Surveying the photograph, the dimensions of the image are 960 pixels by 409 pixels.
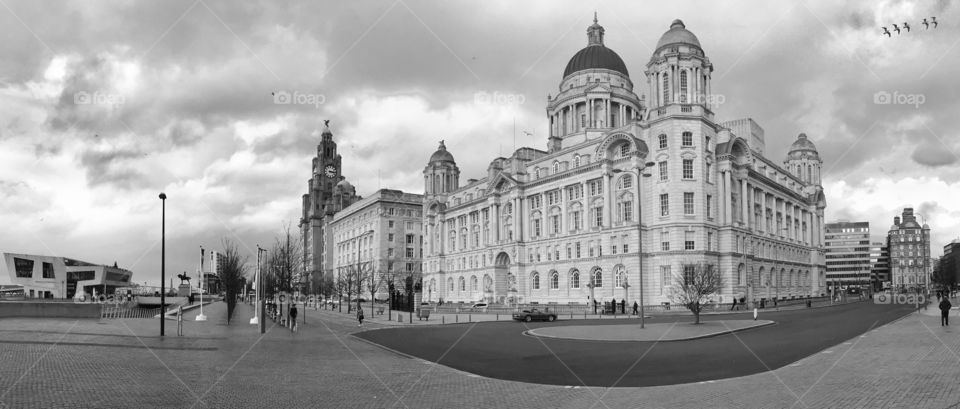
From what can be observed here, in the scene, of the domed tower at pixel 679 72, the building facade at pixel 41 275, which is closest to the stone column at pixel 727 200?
the domed tower at pixel 679 72

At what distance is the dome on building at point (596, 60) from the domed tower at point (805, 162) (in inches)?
1375

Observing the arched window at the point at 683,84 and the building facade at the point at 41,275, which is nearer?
the arched window at the point at 683,84

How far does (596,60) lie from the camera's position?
10700 centimetres

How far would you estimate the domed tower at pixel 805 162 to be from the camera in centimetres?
11812

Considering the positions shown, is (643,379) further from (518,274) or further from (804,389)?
(518,274)

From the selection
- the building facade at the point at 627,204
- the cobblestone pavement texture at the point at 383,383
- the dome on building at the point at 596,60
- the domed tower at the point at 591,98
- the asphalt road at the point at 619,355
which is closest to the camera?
the cobblestone pavement texture at the point at 383,383

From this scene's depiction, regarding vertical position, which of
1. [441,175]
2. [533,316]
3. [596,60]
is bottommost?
[533,316]

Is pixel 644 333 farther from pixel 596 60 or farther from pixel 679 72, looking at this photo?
pixel 596 60

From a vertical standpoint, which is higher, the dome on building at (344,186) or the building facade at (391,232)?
the dome on building at (344,186)

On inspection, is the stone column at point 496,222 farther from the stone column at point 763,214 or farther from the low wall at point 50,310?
the low wall at point 50,310

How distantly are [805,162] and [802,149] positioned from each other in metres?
2.38

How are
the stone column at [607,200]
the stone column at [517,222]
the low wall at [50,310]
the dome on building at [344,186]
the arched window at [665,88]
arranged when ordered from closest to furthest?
the low wall at [50,310], the arched window at [665,88], the stone column at [607,200], the stone column at [517,222], the dome on building at [344,186]

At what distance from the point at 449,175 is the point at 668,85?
55.2 m

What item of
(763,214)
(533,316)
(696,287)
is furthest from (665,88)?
(533,316)
